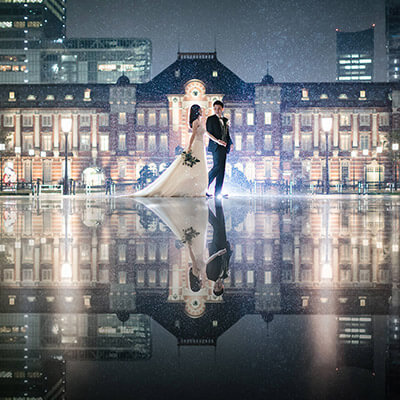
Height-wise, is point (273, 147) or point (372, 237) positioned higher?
point (273, 147)

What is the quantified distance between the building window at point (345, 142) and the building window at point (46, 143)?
31.3 metres

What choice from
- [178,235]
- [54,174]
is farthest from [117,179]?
[178,235]

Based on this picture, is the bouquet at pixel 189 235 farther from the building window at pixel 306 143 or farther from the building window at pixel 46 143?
the building window at pixel 46 143

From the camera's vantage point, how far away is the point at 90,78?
149 m

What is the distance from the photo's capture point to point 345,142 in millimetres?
65562

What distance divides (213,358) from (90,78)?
151845mm

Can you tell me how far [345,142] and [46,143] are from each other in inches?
1271

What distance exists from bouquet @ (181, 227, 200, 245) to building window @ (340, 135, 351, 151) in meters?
60.0

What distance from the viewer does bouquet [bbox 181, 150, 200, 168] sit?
57.5 feet

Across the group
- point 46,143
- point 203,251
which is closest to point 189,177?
point 203,251

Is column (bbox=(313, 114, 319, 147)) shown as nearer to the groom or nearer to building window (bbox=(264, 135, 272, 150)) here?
building window (bbox=(264, 135, 272, 150))

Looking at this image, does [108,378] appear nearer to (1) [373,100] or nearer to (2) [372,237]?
(2) [372,237]

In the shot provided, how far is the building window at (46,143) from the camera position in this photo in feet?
218

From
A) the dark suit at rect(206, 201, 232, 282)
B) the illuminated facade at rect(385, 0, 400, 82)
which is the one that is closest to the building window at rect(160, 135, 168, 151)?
the dark suit at rect(206, 201, 232, 282)
